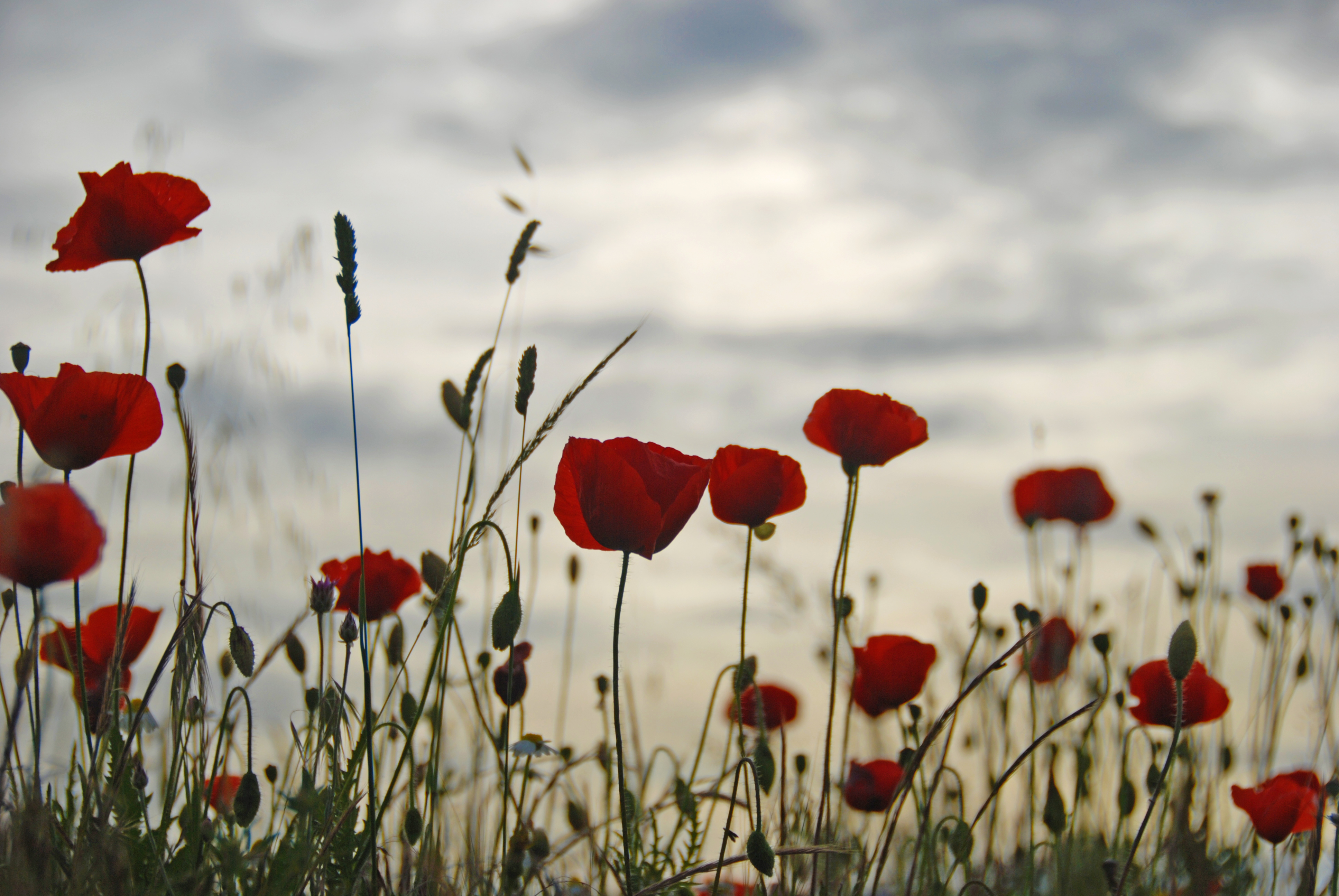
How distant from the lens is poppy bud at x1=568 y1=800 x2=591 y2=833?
216 cm

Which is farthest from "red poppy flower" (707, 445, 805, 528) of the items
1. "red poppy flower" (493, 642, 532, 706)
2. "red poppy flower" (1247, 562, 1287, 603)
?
"red poppy flower" (1247, 562, 1287, 603)

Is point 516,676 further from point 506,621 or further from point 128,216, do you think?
point 128,216

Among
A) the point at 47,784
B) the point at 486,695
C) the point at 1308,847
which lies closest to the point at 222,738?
the point at 47,784

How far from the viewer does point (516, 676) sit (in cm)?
187

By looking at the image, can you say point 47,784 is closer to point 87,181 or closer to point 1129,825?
point 87,181

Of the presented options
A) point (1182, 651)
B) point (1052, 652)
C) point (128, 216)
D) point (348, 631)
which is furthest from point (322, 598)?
point (1052, 652)

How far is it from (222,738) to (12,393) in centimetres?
61

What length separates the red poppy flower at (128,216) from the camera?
5.90 feet

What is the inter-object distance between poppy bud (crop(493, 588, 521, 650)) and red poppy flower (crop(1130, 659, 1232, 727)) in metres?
1.26

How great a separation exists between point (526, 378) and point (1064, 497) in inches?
90.1

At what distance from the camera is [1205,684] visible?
2.20 m

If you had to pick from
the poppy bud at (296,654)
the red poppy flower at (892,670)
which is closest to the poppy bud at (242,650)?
the poppy bud at (296,654)

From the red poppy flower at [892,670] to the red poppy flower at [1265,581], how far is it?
1584 mm

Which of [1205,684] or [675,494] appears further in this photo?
[1205,684]
